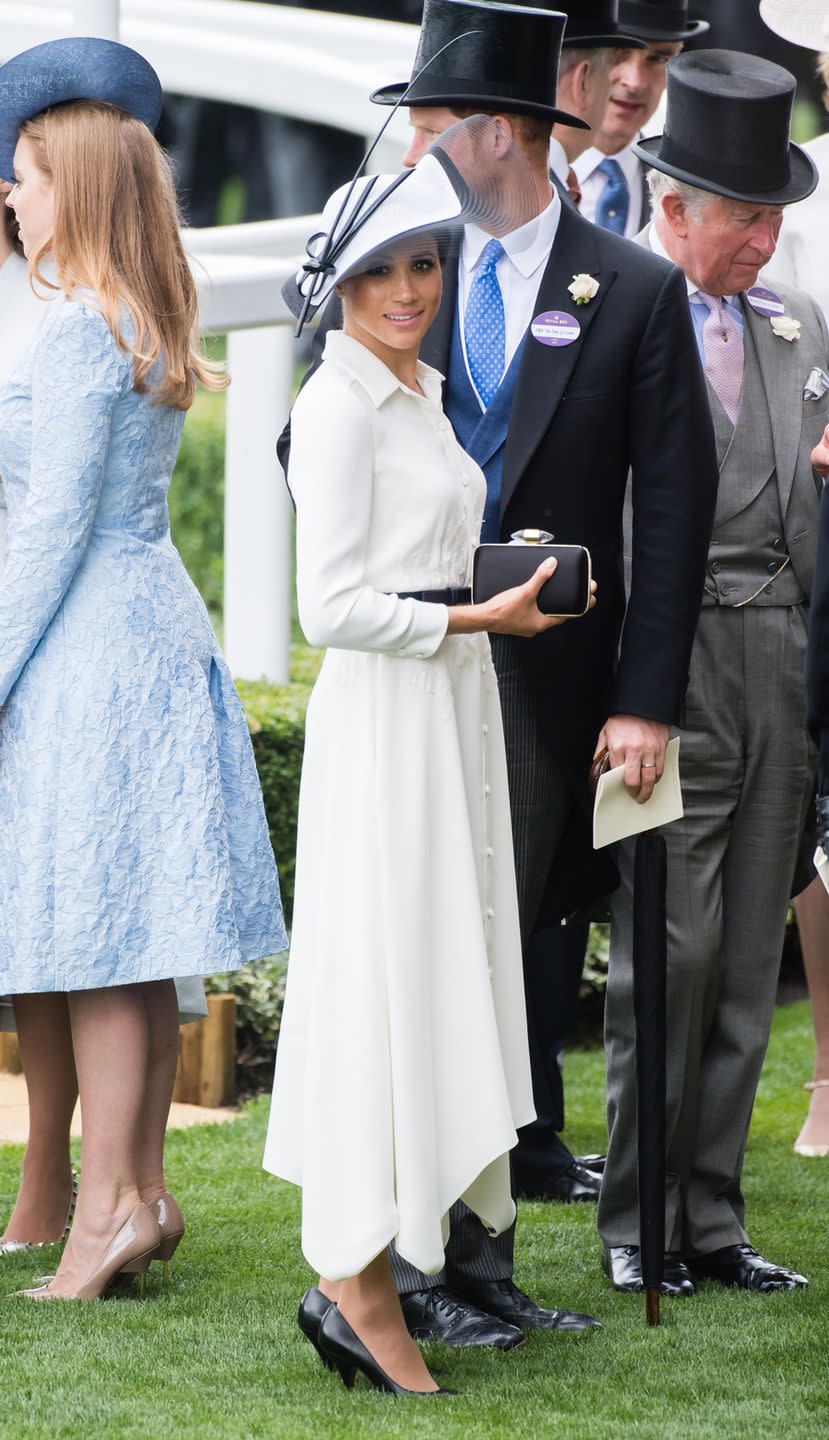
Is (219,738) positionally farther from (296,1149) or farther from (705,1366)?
(705,1366)

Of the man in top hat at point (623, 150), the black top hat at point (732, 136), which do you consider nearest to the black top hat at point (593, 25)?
the man in top hat at point (623, 150)

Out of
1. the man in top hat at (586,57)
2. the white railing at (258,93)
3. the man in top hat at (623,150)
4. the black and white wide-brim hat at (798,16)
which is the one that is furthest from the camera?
the white railing at (258,93)

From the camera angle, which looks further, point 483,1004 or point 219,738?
point 219,738

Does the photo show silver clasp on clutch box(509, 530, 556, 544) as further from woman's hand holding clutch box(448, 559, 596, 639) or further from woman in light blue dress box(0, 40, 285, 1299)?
woman in light blue dress box(0, 40, 285, 1299)

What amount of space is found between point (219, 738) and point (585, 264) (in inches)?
44.4

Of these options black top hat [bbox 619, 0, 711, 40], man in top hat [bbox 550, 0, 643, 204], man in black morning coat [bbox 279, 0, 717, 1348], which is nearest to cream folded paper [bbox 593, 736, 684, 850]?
man in black morning coat [bbox 279, 0, 717, 1348]

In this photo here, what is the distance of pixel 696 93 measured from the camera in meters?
4.12

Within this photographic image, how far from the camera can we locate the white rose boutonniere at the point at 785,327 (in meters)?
4.15

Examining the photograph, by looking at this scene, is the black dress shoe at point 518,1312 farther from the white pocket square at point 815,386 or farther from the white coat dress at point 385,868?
the white pocket square at point 815,386

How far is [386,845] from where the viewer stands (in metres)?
3.22

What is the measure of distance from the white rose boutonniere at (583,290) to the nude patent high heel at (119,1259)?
1.84 meters

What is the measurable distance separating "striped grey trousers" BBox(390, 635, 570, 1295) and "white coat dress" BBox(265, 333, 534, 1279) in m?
0.35

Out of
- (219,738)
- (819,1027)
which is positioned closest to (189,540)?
(819,1027)

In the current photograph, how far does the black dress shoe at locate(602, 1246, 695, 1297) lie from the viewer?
3990mm
